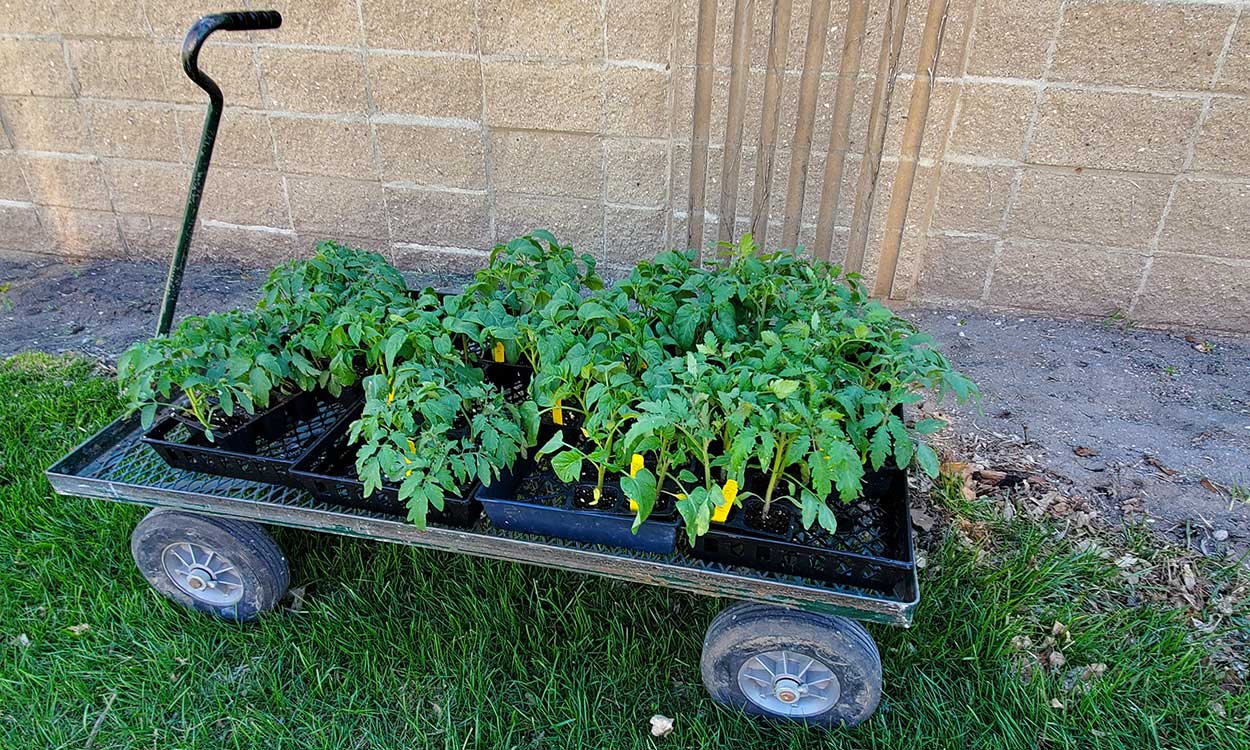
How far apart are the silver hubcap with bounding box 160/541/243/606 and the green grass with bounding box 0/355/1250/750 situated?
3.1 inches

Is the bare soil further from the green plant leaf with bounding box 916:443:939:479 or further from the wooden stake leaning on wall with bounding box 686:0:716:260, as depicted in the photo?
the wooden stake leaning on wall with bounding box 686:0:716:260

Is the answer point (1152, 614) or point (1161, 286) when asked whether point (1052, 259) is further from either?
point (1152, 614)

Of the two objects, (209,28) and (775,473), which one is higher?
(209,28)

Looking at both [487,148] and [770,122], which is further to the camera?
[487,148]

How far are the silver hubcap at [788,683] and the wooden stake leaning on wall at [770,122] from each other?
6.06 ft

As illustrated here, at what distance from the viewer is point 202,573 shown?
2176 mm

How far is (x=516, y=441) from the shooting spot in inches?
77.4

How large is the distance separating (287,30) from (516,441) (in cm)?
226

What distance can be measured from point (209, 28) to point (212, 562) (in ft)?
4.42

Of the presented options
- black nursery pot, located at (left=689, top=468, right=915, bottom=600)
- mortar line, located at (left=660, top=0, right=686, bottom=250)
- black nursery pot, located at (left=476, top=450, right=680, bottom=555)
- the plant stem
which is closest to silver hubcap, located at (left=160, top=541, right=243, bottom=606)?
black nursery pot, located at (left=476, top=450, right=680, bottom=555)

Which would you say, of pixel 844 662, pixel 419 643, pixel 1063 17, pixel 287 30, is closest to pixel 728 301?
pixel 844 662

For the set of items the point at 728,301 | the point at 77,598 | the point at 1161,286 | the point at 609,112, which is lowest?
the point at 77,598

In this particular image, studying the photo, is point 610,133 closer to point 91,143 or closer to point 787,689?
point 787,689

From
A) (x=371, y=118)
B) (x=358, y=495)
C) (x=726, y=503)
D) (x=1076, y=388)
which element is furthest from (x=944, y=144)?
(x=358, y=495)
